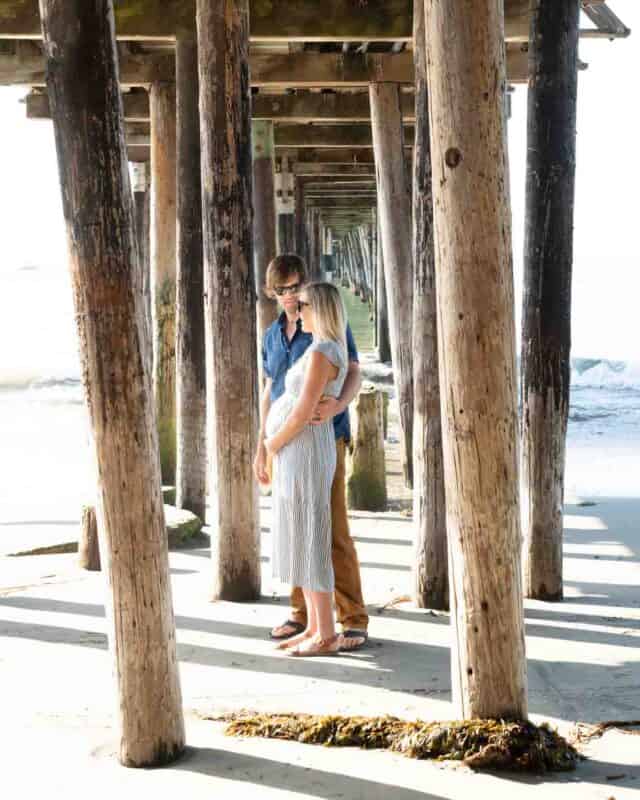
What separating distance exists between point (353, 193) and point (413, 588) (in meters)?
17.6

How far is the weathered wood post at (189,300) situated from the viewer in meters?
7.98

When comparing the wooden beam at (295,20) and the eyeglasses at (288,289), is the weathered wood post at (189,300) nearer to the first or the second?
the wooden beam at (295,20)

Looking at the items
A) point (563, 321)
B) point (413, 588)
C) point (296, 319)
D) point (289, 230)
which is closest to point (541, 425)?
point (563, 321)

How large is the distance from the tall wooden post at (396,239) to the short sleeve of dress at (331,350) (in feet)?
16.0

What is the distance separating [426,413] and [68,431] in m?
11.7

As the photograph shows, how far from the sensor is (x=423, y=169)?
579 centimetres

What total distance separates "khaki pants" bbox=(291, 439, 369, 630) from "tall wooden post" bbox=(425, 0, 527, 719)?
122 centimetres

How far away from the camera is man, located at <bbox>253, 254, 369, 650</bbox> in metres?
5.08

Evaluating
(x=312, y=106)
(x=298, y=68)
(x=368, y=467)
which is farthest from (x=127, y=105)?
(x=368, y=467)

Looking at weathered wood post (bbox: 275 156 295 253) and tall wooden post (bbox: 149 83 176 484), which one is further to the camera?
weathered wood post (bbox: 275 156 295 253)

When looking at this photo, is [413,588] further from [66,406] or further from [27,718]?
[66,406]

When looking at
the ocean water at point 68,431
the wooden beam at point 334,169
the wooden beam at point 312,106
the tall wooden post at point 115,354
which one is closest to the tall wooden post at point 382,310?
the wooden beam at point 334,169

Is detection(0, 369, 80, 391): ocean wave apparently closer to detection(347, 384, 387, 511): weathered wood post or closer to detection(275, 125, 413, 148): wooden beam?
detection(275, 125, 413, 148): wooden beam

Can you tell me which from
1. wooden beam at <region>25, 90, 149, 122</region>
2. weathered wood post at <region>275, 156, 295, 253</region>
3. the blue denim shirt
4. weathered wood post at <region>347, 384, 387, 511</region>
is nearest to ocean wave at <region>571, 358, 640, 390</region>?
weathered wood post at <region>275, 156, 295, 253</region>
